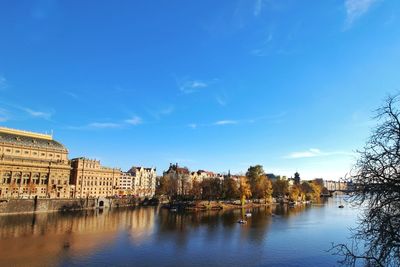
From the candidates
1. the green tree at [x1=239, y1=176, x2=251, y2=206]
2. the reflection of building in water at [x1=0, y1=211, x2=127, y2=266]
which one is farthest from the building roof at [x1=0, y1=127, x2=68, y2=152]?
the green tree at [x1=239, y1=176, x2=251, y2=206]

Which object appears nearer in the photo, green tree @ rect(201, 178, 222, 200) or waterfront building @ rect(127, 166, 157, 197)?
green tree @ rect(201, 178, 222, 200)

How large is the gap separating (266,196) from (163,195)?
44152 mm

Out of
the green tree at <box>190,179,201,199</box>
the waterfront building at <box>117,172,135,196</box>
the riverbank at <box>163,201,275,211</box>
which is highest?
the waterfront building at <box>117,172,135,196</box>

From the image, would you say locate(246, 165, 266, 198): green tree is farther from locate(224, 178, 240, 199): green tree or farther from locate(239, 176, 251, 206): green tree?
locate(224, 178, 240, 199): green tree

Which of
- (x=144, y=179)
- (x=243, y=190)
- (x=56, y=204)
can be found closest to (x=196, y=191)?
(x=243, y=190)

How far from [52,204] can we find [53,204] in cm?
35

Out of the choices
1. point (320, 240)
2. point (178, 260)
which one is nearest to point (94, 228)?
point (178, 260)

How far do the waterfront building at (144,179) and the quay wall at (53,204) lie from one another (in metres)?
50.9

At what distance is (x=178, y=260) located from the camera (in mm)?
36688

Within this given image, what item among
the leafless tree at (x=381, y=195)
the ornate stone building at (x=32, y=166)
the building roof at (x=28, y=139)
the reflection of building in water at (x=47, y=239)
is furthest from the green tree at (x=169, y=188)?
the leafless tree at (x=381, y=195)

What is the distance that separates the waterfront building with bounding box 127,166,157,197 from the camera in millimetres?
169325

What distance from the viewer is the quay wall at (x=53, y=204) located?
7769 centimetres

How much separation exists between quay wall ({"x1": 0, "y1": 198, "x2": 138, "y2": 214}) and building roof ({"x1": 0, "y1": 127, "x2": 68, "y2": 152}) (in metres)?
24.2

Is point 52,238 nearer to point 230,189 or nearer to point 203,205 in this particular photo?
point 203,205
